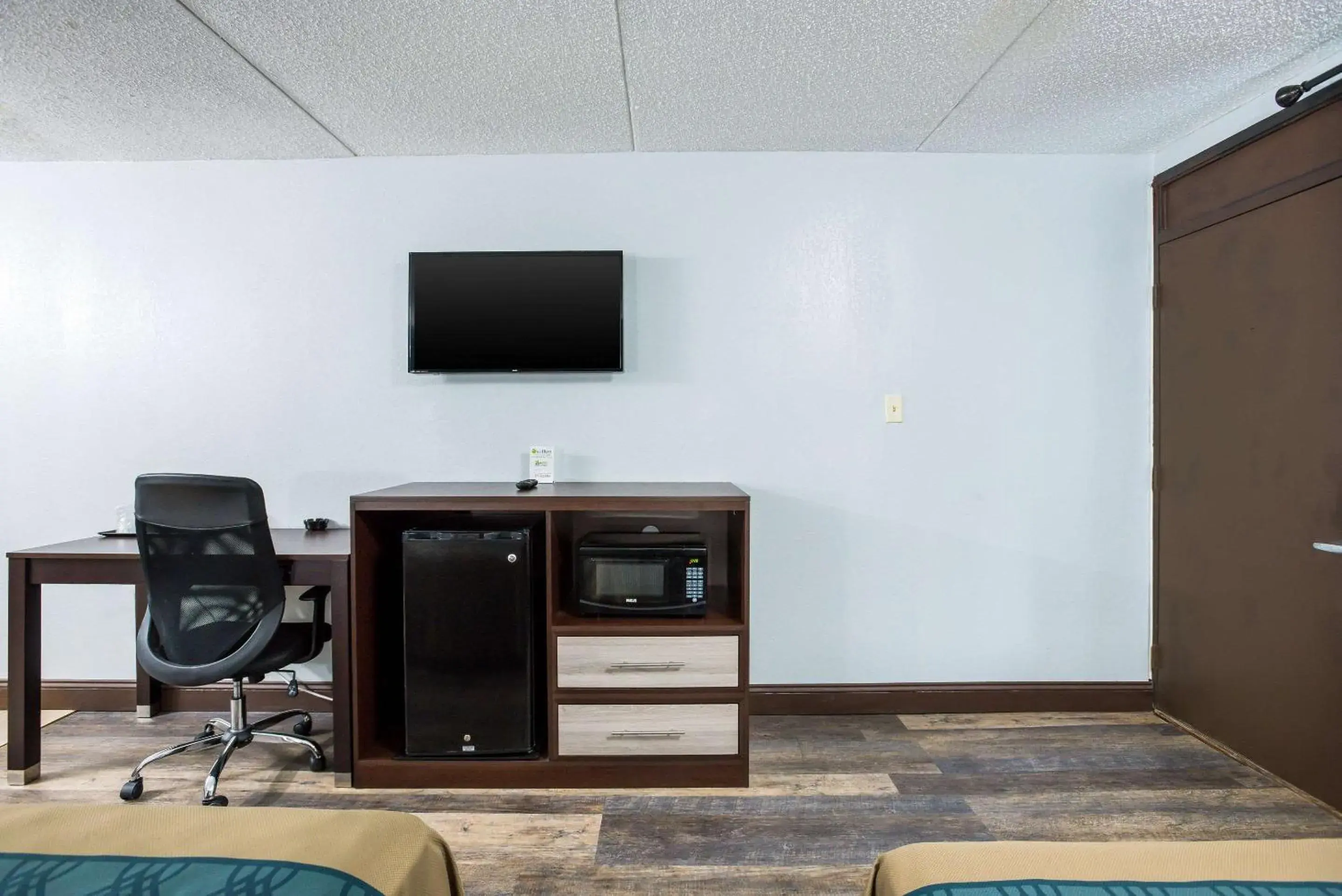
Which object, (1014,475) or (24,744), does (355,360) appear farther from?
(1014,475)

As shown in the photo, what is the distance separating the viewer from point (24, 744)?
89.4 inches

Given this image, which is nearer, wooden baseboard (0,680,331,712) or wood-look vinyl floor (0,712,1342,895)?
wood-look vinyl floor (0,712,1342,895)

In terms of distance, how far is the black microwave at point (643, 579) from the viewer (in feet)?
7.63

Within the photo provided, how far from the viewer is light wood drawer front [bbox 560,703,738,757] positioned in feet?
7.39

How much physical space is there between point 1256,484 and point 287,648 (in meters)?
3.30

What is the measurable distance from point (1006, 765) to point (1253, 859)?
5.00 feet

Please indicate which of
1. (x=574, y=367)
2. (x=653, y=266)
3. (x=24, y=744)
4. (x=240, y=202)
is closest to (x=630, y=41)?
(x=653, y=266)

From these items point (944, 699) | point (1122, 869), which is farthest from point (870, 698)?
point (1122, 869)

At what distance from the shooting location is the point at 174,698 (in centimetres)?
283

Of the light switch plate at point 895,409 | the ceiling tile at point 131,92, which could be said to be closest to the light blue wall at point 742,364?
the light switch plate at point 895,409

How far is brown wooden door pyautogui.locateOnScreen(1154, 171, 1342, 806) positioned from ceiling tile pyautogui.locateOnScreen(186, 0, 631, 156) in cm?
223

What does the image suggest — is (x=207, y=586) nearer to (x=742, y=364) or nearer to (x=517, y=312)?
(x=517, y=312)

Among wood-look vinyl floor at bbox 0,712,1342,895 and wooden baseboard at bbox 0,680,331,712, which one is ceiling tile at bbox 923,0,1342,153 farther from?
wooden baseboard at bbox 0,680,331,712

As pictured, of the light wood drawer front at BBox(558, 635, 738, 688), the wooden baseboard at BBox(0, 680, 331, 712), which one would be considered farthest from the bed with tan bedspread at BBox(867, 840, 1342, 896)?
the wooden baseboard at BBox(0, 680, 331, 712)
